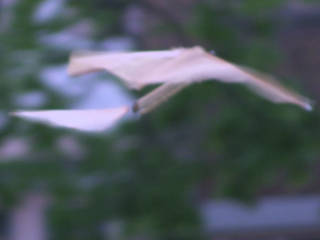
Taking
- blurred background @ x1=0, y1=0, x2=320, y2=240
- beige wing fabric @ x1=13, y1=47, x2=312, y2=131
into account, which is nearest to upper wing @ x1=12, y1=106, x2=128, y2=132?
beige wing fabric @ x1=13, y1=47, x2=312, y2=131

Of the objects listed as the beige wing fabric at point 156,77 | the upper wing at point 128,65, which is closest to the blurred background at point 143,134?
the upper wing at point 128,65

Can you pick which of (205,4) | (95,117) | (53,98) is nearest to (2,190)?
(53,98)

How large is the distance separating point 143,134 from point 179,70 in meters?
3.91

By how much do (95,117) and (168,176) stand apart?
12.1 feet

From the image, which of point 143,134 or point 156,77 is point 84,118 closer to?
point 156,77

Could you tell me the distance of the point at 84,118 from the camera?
1.13 m

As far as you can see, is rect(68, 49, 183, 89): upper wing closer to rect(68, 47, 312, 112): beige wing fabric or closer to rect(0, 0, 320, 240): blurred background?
rect(68, 47, 312, 112): beige wing fabric

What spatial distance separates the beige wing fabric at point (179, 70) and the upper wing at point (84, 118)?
2.7 inches

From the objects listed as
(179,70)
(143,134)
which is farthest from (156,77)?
(143,134)

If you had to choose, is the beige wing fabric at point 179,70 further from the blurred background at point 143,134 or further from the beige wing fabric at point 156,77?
the blurred background at point 143,134

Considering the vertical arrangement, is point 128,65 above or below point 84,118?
above

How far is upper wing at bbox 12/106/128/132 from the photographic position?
1090 millimetres

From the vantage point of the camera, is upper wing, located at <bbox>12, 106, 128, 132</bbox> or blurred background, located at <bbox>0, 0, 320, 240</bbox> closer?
upper wing, located at <bbox>12, 106, 128, 132</bbox>

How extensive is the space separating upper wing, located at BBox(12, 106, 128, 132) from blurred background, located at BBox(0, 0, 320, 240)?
298 centimetres
